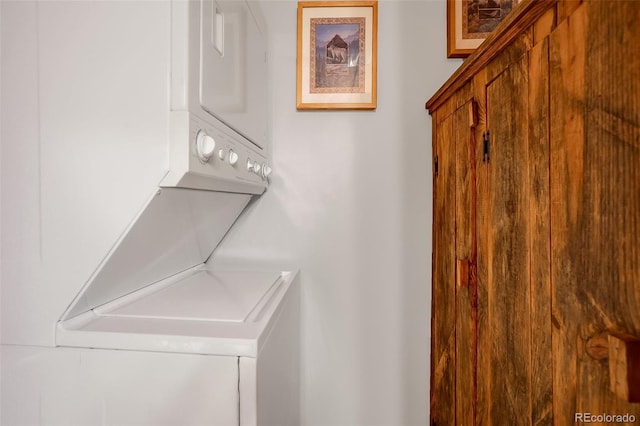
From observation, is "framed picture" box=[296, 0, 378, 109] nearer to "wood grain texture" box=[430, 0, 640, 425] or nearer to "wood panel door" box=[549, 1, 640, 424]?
"wood grain texture" box=[430, 0, 640, 425]

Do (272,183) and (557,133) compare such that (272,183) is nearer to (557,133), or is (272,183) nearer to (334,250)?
(334,250)

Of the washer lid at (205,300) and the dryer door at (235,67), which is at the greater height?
the dryer door at (235,67)

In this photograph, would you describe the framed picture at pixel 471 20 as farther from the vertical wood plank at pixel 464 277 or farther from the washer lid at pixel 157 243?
the washer lid at pixel 157 243

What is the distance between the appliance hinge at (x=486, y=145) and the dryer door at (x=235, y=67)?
95 centimetres

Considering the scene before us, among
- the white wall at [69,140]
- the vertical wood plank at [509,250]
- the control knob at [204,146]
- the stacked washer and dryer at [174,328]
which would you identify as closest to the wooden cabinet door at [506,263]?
the vertical wood plank at [509,250]

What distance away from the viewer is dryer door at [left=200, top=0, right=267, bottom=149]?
989 mm

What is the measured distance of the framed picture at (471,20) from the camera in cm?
191

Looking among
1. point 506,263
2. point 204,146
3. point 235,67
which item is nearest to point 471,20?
point 235,67

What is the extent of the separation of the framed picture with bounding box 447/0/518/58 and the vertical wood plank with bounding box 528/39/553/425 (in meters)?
1.20

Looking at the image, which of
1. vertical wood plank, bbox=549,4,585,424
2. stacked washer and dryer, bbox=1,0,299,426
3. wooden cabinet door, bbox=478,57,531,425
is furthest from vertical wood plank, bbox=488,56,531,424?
stacked washer and dryer, bbox=1,0,299,426

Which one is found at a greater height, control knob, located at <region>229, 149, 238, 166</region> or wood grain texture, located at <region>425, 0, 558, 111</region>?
wood grain texture, located at <region>425, 0, 558, 111</region>

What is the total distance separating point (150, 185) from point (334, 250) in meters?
1.26

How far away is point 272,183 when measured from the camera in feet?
6.50

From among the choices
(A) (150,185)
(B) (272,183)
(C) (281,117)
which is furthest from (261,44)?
(A) (150,185)
